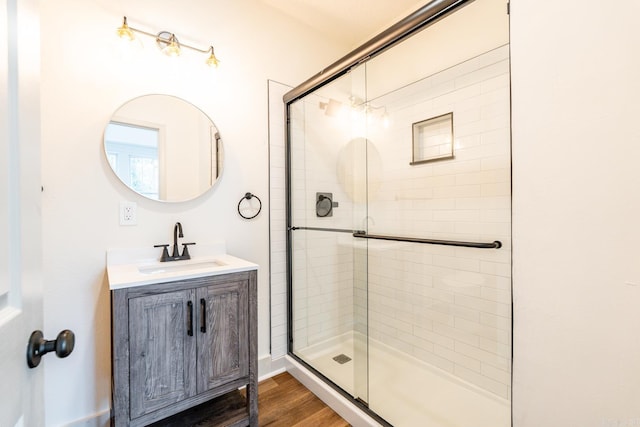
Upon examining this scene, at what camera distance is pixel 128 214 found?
154 cm

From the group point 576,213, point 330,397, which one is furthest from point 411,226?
point 576,213

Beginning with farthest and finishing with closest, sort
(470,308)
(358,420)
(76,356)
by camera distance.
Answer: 1. (470,308)
2. (358,420)
3. (76,356)

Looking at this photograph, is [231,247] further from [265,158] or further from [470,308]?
[470,308]

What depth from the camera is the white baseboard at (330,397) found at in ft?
4.99

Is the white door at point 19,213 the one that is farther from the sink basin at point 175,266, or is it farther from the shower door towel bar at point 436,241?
the shower door towel bar at point 436,241

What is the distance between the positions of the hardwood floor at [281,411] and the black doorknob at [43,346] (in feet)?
3.92

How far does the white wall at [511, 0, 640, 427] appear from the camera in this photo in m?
0.64

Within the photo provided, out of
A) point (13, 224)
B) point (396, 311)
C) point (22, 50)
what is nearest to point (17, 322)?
point (13, 224)

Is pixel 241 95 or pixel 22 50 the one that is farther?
pixel 241 95

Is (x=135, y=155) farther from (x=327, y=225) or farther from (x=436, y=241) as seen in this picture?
(x=436, y=241)

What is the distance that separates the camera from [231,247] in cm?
189

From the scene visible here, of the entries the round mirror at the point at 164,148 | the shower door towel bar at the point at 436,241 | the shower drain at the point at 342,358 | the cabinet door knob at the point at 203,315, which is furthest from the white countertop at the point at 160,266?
the shower drain at the point at 342,358

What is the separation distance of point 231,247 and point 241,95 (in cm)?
104

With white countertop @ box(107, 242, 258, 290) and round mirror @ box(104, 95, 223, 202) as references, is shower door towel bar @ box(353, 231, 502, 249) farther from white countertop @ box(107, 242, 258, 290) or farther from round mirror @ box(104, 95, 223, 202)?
round mirror @ box(104, 95, 223, 202)
